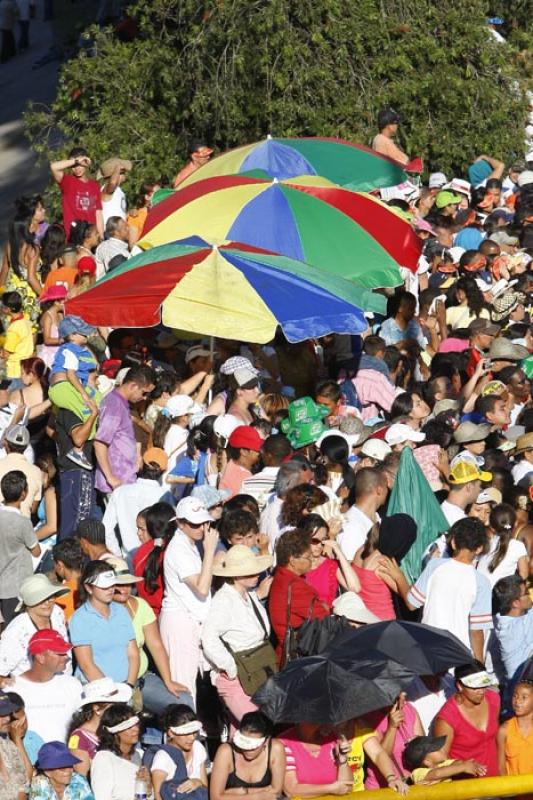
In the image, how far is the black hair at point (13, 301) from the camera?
13.8 m

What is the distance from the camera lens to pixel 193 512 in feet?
31.9

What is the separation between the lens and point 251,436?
1113 centimetres

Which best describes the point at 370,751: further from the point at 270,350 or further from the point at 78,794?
the point at 270,350

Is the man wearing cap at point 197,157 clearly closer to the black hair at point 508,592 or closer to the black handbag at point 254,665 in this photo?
the black hair at point 508,592

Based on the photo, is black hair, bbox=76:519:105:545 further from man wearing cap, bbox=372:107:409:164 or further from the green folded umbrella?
man wearing cap, bbox=372:107:409:164

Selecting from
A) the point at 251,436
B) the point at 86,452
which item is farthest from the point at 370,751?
the point at 86,452

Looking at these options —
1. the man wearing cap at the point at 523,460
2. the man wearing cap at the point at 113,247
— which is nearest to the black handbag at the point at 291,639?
the man wearing cap at the point at 523,460

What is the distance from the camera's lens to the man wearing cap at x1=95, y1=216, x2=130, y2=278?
14273 millimetres

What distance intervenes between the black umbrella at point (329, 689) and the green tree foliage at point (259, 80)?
10020 millimetres

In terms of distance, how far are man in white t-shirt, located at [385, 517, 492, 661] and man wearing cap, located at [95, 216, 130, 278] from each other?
4920mm

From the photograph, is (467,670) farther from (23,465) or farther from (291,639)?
(23,465)

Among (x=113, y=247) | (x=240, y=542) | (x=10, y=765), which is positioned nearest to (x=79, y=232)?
(x=113, y=247)

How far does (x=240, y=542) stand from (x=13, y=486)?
1.58 m

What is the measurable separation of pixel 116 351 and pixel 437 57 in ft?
22.4
